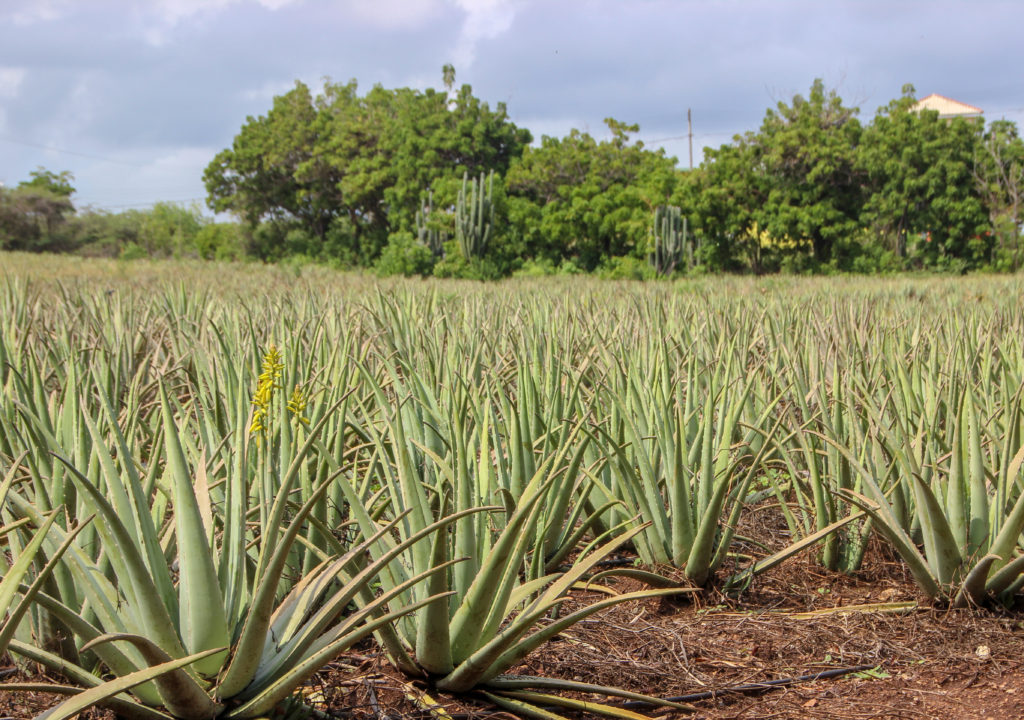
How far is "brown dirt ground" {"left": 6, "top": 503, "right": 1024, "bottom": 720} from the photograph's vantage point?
1558 mm

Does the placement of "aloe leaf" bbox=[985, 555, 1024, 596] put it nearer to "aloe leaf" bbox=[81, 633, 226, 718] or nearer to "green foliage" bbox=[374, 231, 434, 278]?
"aloe leaf" bbox=[81, 633, 226, 718]

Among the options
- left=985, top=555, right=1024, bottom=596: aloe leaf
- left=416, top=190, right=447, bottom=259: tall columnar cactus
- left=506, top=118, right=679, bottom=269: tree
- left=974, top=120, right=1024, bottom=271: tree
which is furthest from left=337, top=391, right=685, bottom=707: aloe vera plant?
left=974, top=120, right=1024, bottom=271: tree

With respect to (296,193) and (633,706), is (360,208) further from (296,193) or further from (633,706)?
(633,706)

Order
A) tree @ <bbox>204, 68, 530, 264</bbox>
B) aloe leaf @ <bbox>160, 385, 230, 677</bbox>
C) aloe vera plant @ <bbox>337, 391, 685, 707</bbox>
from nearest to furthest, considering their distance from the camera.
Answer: aloe leaf @ <bbox>160, 385, 230, 677</bbox>
aloe vera plant @ <bbox>337, 391, 685, 707</bbox>
tree @ <bbox>204, 68, 530, 264</bbox>

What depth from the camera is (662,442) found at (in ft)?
7.22

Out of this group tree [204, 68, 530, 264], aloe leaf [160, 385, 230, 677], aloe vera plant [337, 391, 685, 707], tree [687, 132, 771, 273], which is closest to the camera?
aloe leaf [160, 385, 230, 677]

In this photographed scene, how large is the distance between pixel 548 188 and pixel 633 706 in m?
21.6

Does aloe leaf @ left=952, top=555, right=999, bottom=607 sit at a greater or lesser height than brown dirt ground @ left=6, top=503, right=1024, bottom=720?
greater

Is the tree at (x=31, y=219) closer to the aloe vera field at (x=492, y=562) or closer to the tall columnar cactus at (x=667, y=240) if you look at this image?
the tall columnar cactus at (x=667, y=240)

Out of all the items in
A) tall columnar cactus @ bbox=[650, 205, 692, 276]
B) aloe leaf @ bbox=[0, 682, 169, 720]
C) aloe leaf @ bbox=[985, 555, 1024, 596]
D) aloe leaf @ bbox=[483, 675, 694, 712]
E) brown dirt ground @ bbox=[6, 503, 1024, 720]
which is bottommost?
brown dirt ground @ bbox=[6, 503, 1024, 720]

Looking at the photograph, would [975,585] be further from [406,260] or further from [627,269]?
[406,260]

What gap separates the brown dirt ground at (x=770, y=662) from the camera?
1.56 meters

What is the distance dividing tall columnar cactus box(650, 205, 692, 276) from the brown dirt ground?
16344 millimetres

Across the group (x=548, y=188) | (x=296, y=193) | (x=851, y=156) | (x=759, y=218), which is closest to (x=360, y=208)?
(x=296, y=193)
